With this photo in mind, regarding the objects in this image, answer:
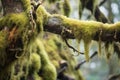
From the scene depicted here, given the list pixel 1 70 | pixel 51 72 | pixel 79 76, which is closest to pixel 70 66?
pixel 79 76

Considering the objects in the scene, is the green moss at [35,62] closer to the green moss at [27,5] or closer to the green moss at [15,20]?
the green moss at [15,20]

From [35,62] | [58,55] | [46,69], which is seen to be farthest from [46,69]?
[58,55]

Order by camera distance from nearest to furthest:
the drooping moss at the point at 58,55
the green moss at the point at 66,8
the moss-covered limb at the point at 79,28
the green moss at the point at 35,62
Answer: the moss-covered limb at the point at 79,28 < the green moss at the point at 35,62 < the green moss at the point at 66,8 < the drooping moss at the point at 58,55

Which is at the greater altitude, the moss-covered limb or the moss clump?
the moss clump

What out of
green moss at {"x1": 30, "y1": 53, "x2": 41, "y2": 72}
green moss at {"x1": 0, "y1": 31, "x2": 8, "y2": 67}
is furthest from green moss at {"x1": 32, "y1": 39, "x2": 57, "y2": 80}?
green moss at {"x1": 0, "y1": 31, "x2": 8, "y2": 67}

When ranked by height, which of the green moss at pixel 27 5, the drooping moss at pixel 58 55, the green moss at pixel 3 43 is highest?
the green moss at pixel 27 5

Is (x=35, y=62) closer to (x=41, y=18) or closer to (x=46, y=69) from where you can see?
(x=46, y=69)

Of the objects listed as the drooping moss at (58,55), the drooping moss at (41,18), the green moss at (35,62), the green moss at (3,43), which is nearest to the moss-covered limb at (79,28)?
the drooping moss at (41,18)

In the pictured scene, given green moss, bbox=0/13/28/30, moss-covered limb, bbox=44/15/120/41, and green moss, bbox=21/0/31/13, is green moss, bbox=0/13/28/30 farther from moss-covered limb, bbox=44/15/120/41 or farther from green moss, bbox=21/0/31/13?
moss-covered limb, bbox=44/15/120/41

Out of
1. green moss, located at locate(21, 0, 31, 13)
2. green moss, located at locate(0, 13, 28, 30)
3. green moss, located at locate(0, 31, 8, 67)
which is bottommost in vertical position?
green moss, located at locate(0, 31, 8, 67)

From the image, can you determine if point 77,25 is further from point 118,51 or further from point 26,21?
point 118,51

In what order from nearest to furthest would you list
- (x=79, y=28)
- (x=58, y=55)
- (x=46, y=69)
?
(x=79, y=28)
(x=46, y=69)
(x=58, y=55)

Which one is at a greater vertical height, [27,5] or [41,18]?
[27,5]
